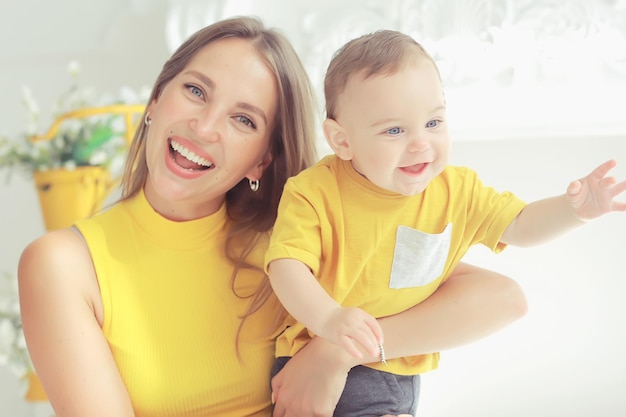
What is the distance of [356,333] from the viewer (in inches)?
40.6

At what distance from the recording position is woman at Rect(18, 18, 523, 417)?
1349 millimetres

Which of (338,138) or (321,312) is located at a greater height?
(338,138)

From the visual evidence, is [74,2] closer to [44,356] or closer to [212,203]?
[212,203]

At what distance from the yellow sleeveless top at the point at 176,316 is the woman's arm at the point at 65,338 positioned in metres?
0.05

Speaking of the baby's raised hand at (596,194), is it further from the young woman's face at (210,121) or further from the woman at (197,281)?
the young woman's face at (210,121)

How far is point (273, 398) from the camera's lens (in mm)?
1435

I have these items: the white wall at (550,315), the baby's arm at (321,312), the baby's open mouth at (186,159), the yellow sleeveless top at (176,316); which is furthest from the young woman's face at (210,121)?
the white wall at (550,315)

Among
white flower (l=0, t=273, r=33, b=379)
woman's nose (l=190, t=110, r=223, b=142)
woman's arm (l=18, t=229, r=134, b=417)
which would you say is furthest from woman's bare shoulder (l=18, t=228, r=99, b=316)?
white flower (l=0, t=273, r=33, b=379)

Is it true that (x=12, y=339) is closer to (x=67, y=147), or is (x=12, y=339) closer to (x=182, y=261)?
(x=67, y=147)

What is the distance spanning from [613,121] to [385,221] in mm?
847

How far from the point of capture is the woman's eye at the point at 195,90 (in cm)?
145

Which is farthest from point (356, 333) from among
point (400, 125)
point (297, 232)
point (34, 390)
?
point (34, 390)

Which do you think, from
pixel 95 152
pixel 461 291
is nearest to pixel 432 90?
pixel 461 291

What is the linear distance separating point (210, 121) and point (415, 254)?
17.5 inches
